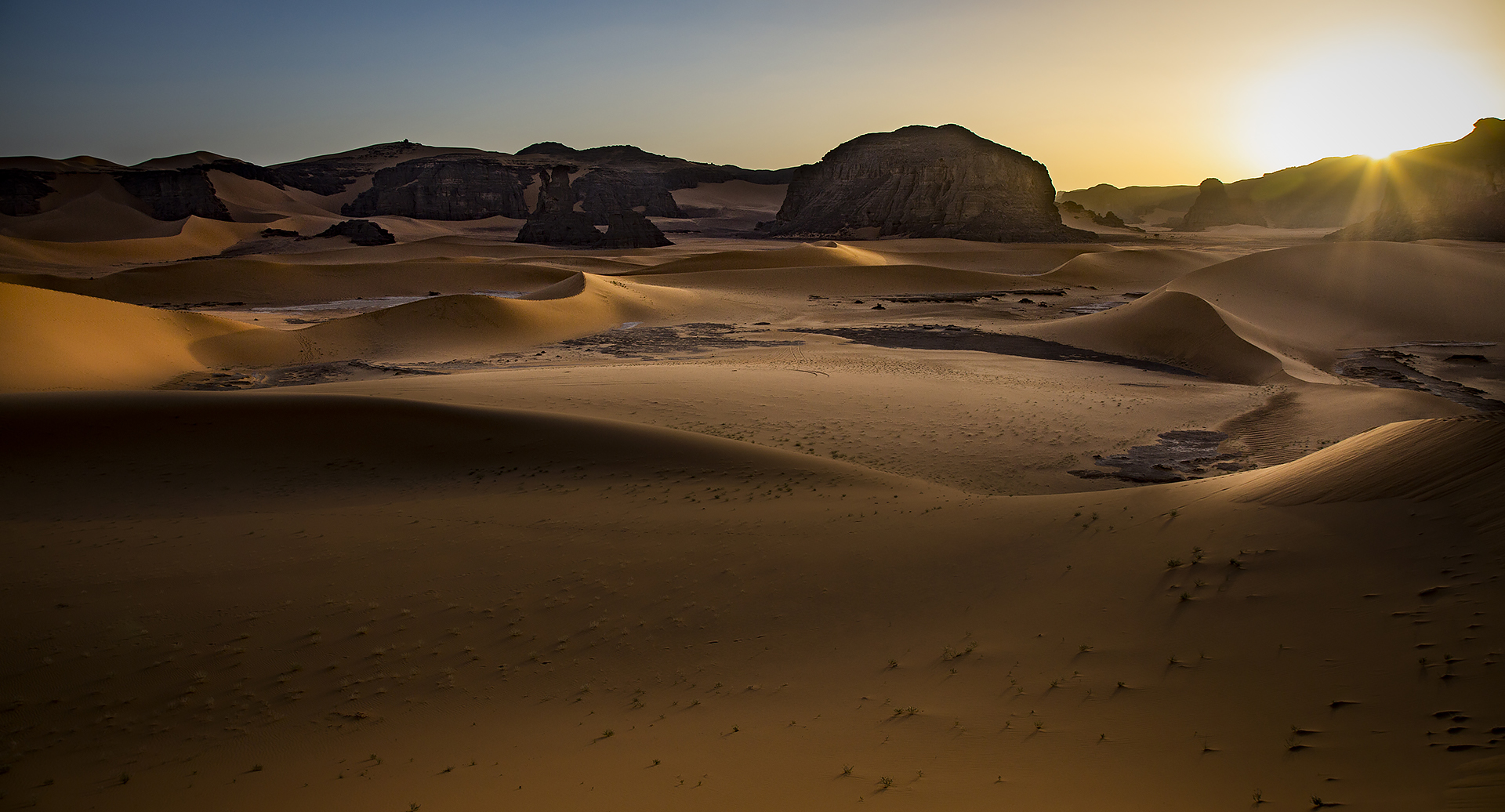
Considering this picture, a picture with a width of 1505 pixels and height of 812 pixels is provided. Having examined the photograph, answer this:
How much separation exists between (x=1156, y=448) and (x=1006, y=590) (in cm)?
809

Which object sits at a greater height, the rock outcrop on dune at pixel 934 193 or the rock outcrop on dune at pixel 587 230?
the rock outcrop on dune at pixel 934 193

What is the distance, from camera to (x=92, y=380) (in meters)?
18.2

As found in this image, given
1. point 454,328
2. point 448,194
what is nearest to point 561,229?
point 448,194

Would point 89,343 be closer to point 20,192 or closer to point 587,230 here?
point 587,230

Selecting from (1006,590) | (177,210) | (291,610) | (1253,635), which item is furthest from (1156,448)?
(177,210)

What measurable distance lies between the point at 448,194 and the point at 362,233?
3217 cm

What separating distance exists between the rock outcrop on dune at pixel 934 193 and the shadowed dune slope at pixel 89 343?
5466 cm

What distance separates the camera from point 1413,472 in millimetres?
5988

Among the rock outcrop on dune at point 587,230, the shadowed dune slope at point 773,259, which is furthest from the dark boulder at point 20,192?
the shadowed dune slope at point 773,259

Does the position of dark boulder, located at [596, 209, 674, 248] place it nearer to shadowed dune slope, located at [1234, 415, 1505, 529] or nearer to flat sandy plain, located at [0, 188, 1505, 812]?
flat sandy plain, located at [0, 188, 1505, 812]

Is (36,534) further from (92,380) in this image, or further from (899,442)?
(92,380)

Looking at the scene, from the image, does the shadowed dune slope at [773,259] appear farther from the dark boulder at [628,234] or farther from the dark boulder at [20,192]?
the dark boulder at [20,192]

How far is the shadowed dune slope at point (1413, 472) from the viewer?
537cm

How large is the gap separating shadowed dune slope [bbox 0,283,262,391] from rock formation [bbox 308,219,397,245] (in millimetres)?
41858
